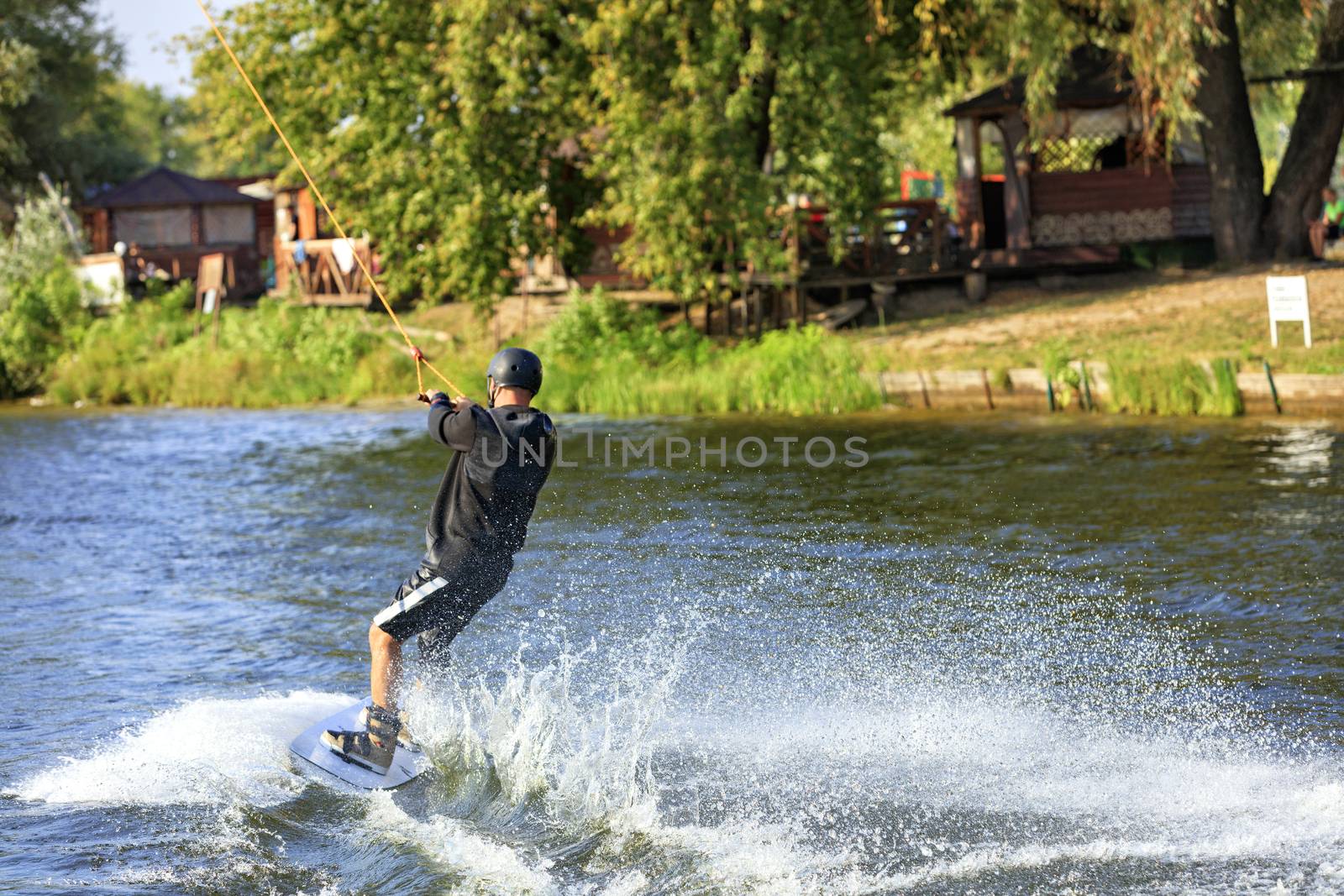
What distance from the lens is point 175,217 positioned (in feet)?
184

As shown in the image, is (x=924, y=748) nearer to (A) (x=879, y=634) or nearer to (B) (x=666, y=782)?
(B) (x=666, y=782)

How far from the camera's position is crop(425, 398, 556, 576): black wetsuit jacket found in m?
7.47

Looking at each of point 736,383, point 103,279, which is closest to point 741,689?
point 736,383

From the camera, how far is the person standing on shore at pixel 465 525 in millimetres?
7516

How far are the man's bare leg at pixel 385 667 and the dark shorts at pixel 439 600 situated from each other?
0.05 meters

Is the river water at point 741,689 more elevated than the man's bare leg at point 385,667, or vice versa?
the man's bare leg at point 385,667

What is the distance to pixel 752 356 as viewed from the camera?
1033 inches

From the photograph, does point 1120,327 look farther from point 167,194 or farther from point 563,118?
point 167,194

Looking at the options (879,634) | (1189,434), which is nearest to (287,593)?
(879,634)

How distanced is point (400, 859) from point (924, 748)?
2.72 m

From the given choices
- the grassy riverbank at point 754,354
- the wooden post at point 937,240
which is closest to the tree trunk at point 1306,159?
the grassy riverbank at point 754,354

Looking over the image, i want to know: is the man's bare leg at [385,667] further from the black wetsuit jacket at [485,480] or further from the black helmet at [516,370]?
the black helmet at [516,370]

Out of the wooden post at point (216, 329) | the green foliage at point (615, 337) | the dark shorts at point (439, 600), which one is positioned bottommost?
the dark shorts at point (439, 600)

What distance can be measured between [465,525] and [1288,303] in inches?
687
